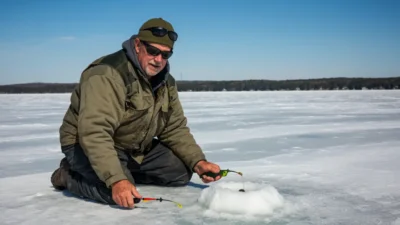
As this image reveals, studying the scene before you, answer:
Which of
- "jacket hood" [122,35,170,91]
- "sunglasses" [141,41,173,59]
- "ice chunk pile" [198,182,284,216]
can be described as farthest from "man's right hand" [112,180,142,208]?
"sunglasses" [141,41,173,59]

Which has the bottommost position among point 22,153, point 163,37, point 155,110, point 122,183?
point 22,153

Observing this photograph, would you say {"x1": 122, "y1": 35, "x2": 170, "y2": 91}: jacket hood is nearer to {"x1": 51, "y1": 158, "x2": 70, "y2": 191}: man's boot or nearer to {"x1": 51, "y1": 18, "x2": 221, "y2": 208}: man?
{"x1": 51, "y1": 18, "x2": 221, "y2": 208}: man

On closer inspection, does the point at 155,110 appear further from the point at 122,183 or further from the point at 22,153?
the point at 22,153

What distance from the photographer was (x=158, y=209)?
2.30 m

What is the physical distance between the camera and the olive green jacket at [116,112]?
2195 mm

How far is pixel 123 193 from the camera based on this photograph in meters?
2.11

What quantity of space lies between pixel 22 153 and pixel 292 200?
347 centimetres

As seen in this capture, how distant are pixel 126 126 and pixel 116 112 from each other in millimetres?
225

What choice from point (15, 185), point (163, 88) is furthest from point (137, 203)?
point (15, 185)

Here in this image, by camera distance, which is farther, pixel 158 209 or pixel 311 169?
pixel 311 169

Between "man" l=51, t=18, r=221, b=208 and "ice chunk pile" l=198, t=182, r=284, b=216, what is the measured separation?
44 centimetres

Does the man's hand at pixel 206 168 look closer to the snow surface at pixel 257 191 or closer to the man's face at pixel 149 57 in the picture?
the snow surface at pixel 257 191

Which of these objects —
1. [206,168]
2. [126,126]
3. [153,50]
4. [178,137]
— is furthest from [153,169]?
[153,50]

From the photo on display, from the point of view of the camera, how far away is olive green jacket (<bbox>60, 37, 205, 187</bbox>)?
2195 millimetres
